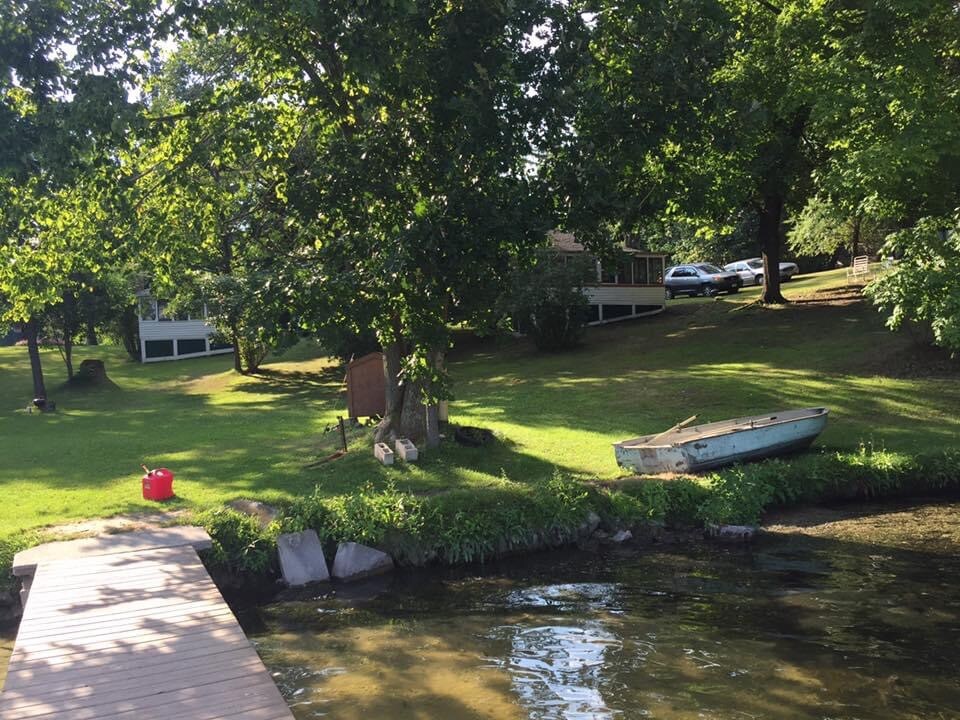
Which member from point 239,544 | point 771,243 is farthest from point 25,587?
point 771,243

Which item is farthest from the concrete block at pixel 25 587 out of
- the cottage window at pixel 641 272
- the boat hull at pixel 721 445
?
the cottage window at pixel 641 272

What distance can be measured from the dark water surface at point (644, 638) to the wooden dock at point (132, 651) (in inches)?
44.7

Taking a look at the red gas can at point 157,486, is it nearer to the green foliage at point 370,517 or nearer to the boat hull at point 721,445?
the green foliage at point 370,517

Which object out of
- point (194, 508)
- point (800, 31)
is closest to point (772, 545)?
point (194, 508)

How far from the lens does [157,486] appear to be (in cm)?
1380

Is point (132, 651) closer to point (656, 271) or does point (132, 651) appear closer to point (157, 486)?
point (157, 486)

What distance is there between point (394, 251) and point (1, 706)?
7528 millimetres

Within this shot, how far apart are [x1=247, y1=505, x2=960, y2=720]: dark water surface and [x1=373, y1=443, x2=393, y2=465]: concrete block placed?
12.9 feet

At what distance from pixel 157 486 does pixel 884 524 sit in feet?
37.9

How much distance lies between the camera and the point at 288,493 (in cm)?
1404

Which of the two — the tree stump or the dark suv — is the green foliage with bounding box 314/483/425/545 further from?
the dark suv

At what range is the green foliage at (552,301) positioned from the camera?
32.1 metres

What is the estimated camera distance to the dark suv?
44125 millimetres

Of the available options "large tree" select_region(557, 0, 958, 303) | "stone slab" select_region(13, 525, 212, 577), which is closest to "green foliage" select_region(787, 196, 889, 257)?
"large tree" select_region(557, 0, 958, 303)
